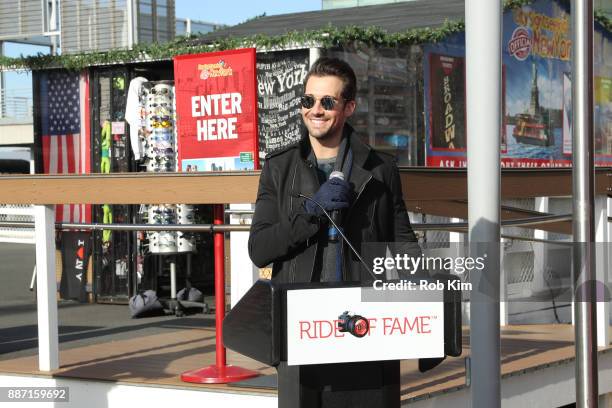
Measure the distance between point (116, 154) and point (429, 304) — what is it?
8616 millimetres

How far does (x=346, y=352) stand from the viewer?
2.85 metres

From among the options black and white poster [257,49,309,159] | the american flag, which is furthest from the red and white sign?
the american flag

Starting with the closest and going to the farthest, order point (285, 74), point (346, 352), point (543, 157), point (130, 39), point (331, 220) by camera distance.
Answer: point (346, 352)
point (331, 220)
point (285, 74)
point (543, 157)
point (130, 39)

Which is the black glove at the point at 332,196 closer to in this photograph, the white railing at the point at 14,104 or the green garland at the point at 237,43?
the green garland at the point at 237,43

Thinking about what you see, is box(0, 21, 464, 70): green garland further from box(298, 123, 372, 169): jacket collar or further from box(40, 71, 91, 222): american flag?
box(298, 123, 372, 169): jacket collar

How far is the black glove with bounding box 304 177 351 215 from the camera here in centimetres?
305

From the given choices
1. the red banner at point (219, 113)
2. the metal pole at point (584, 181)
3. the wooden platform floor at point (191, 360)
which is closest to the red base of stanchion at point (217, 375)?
the wooden platform floor at point (191, 360)

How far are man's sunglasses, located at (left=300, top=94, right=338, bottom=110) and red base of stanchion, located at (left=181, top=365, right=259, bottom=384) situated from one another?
244cm

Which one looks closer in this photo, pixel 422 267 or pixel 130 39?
pixel 422 267

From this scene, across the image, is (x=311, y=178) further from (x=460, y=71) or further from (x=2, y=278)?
(x=2, y=278)

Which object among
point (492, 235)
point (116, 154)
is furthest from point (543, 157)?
point (492, 235)

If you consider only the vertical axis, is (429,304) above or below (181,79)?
below

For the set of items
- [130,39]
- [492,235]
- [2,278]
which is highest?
[130,39]

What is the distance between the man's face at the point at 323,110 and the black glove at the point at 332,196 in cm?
24
